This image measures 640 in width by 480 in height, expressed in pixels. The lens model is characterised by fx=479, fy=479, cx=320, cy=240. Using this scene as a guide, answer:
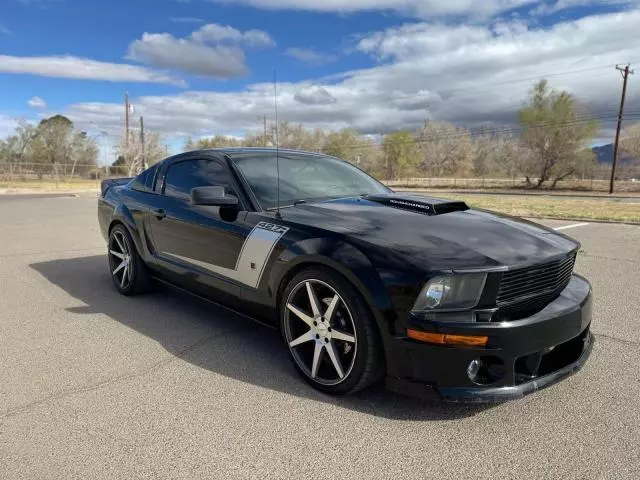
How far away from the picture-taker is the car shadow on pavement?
2.77 metres

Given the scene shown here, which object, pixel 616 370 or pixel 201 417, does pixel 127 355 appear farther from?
pixel 616 370

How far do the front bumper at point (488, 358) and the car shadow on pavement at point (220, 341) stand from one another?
0.32 m

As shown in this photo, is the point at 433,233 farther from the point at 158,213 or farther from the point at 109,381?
the point at 158,213

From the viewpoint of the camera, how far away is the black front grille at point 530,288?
2.51 m

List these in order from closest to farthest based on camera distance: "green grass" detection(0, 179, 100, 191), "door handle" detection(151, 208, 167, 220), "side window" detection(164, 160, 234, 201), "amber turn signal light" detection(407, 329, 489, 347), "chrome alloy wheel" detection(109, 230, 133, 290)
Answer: "amber turn signal light" detection(407, 329, 489, 347) → "side window" detection(164, 160, 234, 201) → "door handle" detection(151, 208, 167, 220) → "chrome alloy wheel" detection(109, 230, 133, 290) → "green grass" detection(0, 179, 100, 191)

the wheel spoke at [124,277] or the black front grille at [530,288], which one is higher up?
the black front grille at [530,288]

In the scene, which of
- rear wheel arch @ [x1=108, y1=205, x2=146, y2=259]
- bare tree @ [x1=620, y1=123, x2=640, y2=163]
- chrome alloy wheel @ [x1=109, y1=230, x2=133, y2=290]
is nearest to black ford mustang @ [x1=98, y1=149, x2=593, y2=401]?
rear wheel arch @ [x1=108, y1=205, x2=146, y2=259]

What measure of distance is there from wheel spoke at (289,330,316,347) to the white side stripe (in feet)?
1.63

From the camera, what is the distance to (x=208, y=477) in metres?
2.15

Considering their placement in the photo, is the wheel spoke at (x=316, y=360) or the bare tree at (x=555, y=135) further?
the bare tree at (x=555, y=135)

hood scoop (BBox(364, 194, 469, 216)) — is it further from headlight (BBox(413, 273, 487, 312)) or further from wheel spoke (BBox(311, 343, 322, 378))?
wheel spoke (BBox(311, 343, 322, 378))

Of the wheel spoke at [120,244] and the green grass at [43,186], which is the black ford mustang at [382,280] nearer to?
the wheel spoke at [120,244]

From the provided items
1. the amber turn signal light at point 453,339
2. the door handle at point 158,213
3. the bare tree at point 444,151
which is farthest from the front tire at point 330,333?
the bare tree at point 444,151

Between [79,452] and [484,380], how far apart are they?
2.04 meters
